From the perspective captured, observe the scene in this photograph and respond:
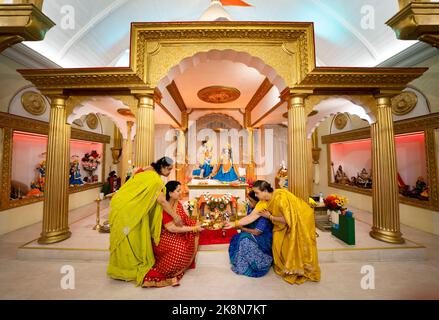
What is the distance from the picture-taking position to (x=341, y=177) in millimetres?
8688

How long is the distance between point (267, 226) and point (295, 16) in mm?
7132

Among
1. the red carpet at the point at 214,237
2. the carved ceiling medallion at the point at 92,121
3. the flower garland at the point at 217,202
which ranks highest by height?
the carved ceiling medallion at the point at 92,121

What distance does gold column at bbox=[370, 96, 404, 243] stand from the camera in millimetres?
3904

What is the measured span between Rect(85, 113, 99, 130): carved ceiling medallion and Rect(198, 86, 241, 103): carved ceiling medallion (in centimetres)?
510

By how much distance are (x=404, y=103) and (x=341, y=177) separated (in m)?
4.16

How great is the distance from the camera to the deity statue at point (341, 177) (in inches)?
336

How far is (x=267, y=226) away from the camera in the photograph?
312 cm

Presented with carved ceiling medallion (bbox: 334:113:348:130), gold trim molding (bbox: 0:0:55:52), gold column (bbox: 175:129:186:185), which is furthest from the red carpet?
carved ceiling medallion (bbox: 334:113:348:130)

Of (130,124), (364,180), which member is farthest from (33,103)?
(364,180)

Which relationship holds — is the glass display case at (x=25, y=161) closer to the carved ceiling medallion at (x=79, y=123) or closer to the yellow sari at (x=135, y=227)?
the carved ceiling medallion at (x=79, y=123)

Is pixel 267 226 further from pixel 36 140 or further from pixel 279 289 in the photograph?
pixel 36 140

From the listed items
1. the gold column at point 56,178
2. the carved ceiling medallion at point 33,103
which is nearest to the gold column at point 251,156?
the gold column at point 56,178

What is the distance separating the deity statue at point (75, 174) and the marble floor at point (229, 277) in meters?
3.88
